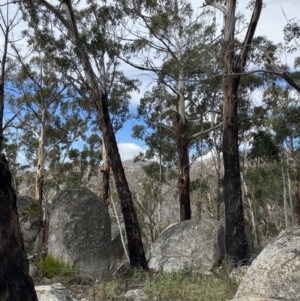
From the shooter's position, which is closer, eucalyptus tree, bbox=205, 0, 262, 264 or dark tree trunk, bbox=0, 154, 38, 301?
dark tree trunk, bbox=0, 154, 38, 301

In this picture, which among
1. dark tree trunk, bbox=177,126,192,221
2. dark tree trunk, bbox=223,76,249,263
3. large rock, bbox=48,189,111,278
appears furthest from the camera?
dark tree trunk, bbox=177,126,192,221

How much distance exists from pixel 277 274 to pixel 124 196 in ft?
20.3

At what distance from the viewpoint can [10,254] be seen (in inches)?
91.9

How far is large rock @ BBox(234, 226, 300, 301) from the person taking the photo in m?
4.01

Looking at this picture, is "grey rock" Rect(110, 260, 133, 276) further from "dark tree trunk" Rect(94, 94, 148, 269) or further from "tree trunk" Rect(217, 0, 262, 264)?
"tree trunk" Rect(217, 0, 262, 264)

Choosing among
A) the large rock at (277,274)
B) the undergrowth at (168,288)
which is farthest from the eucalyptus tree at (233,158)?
the large rock at (277,274)

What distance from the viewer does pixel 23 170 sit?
27.1 m

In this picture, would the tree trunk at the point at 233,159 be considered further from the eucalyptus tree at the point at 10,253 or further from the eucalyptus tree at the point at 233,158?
the eucalyptus tree at the point at 10,253

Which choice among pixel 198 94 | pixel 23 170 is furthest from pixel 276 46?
pixel 23 170

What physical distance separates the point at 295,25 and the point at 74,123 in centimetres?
1462

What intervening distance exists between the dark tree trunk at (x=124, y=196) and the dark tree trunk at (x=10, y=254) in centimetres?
752

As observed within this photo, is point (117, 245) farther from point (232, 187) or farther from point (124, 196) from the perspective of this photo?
point (232, 187)

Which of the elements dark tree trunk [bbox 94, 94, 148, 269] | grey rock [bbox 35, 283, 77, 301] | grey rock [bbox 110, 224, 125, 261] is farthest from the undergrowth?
grey rock [bbox 110, 224, 125, 261]

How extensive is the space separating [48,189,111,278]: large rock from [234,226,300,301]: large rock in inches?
167
